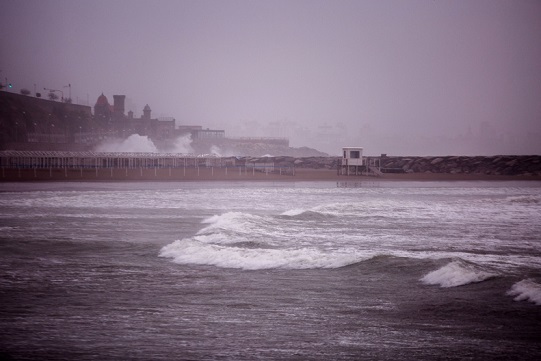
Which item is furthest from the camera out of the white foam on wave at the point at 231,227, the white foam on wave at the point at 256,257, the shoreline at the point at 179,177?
the shoreline at the point at 179,177

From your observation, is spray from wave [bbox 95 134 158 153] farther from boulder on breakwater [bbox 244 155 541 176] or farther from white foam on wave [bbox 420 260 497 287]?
white foam on wave [bbox 420 260 497 287]

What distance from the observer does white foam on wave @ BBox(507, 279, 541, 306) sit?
623 cm

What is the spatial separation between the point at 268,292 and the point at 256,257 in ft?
6.96

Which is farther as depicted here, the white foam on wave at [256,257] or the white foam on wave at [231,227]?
the white foam on wave at [231,227]

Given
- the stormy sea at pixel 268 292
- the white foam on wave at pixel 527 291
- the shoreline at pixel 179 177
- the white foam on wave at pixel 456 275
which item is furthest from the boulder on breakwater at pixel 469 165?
the white foam on wave at pixel 527 291

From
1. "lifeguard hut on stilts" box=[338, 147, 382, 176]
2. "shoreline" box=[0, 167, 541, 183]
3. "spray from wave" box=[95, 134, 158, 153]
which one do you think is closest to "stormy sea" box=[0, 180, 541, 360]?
"shoreline" box=[0, 167, 541, 183]

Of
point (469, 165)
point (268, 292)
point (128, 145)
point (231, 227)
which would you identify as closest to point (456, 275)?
point (268, 292)

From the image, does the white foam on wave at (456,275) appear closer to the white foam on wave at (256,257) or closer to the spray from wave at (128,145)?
the white foam on wave at (256,257)

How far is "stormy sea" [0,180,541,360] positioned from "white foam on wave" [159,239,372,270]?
1.4 inches

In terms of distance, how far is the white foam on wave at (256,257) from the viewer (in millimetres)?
8453

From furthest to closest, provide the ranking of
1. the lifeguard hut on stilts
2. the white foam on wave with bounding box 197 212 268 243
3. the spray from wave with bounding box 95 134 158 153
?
the spray from wave with bounding box 95 134 158 153
the lifeguard hut on stilts
the white foam on wave with bounding box 197 212 268 243

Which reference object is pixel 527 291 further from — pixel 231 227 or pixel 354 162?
pixel 354 162

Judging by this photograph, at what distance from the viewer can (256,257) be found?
Answer: 8.82 m

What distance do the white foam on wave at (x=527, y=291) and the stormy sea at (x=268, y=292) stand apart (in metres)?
0.02
